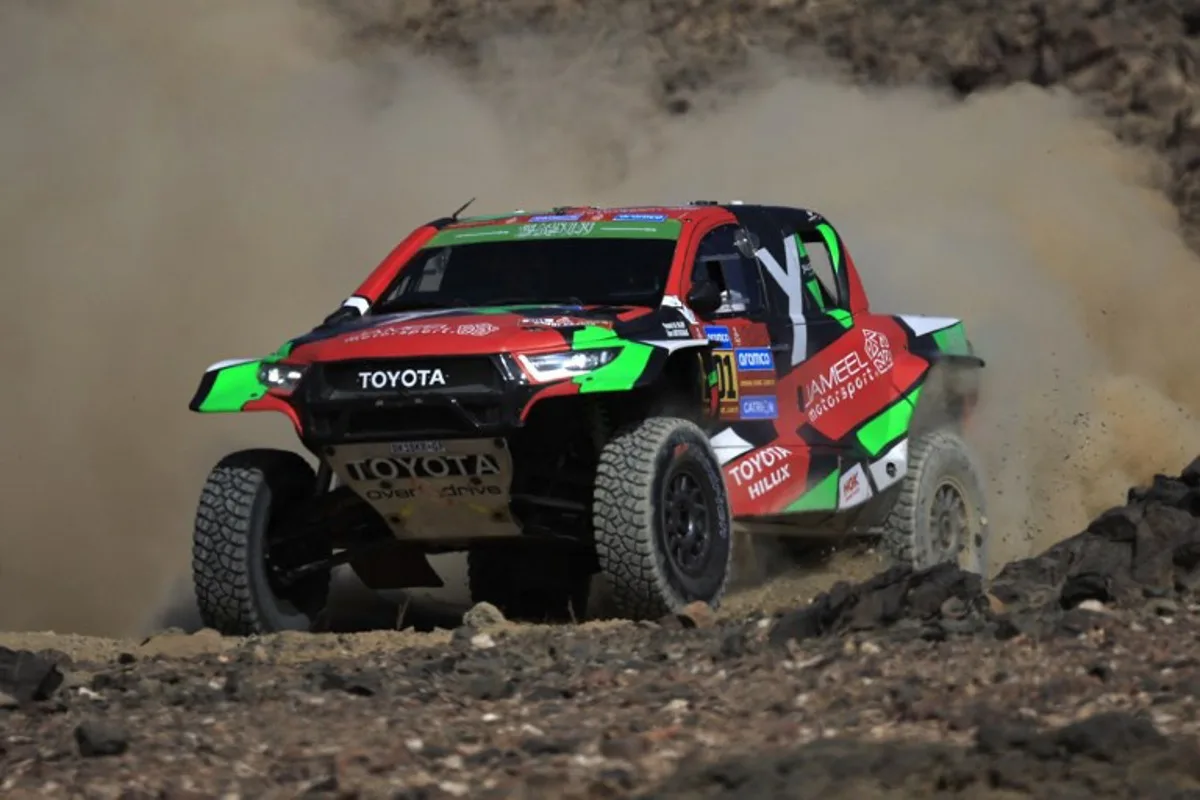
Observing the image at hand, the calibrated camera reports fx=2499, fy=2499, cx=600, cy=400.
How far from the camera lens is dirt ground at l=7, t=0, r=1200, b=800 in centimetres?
632

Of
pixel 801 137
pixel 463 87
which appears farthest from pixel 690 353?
pixel 463 87

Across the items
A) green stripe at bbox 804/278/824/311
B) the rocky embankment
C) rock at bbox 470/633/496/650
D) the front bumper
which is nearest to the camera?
the rocky embankment

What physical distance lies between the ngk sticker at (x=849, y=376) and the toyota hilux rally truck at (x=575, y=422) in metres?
0.01

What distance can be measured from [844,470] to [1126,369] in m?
7.27

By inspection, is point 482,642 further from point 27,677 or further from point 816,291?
point 816,291

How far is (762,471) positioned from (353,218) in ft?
29.8

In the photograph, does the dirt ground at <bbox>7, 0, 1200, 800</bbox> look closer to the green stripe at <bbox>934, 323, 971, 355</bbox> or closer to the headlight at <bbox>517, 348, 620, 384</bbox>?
the green stripe at <bbox>934, 323, 971, 355</bbox>

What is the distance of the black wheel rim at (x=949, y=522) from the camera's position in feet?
39.0

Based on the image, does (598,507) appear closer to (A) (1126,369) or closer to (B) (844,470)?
(B) (844,470)

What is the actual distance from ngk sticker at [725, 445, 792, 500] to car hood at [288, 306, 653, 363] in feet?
2.90

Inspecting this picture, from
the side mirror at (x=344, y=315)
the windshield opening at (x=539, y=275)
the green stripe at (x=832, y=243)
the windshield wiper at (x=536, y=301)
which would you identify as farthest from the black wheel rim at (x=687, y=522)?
the green stripe at (x=832, y=243)

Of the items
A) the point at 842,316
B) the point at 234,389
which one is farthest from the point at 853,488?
the point at 234,389

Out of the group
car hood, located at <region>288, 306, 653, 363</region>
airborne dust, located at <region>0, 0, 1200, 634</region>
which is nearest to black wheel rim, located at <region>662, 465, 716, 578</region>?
car hood, located at <region>288, 306, 653, 363</region>

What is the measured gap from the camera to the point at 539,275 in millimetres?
10625
